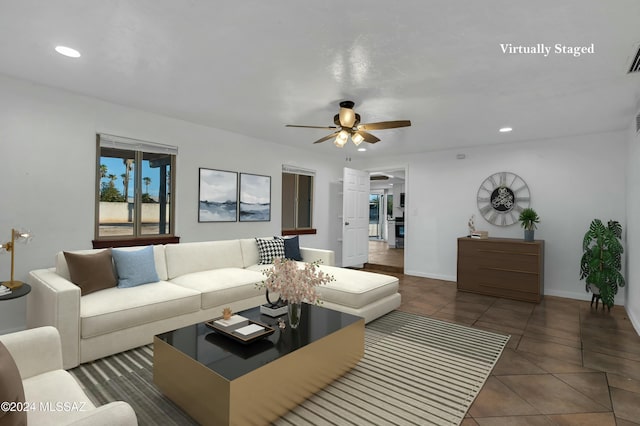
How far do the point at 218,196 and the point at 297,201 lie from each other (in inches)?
75.0

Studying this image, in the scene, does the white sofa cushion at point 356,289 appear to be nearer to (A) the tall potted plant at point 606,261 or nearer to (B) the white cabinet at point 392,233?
(A) the tall potted plant at point 606,261

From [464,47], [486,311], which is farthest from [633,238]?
[464,47]

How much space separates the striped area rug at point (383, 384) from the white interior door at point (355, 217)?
10.8 feet

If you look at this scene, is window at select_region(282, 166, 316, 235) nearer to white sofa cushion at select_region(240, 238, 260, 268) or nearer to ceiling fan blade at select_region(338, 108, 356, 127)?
white sofa cushion at select_region(240, 238, 260, 268)

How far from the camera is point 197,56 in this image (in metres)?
2.56

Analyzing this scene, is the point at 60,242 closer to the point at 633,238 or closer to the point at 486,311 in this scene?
the point at 486,311

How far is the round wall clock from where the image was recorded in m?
5.21

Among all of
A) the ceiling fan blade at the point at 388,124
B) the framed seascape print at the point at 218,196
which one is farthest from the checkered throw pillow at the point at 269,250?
the ceiling fan blade at the point at 388,124

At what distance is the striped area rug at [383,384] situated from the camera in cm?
192

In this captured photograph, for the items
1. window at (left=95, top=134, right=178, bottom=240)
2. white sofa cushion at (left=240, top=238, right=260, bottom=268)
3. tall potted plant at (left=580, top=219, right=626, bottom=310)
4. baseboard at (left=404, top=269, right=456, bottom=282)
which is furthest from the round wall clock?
window at (left=95, top=134, right=178, bottom=240)

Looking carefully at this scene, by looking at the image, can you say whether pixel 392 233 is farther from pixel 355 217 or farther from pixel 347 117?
pixel 347 117

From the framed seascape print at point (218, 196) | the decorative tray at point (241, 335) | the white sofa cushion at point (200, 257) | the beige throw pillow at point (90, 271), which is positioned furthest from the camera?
the framed seascape print at point (218, 196)

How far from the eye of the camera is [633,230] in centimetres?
378

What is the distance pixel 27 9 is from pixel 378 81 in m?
2.54
